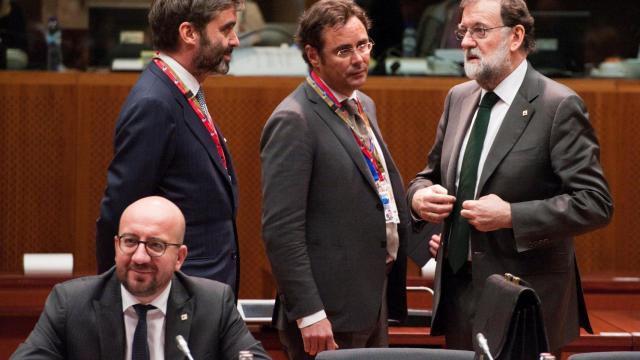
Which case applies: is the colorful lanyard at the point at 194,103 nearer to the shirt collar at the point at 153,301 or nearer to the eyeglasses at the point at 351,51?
the eyeglasses at the point at 351,51

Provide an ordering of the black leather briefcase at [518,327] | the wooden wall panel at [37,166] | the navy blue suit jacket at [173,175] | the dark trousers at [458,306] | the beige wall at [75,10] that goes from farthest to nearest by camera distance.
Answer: the beige wall at [75,10] < the wooden wall panel at [37,166] < the dark trousers at [458,306] < the navy blue suit jacket at [173,175] < the black leather briefcase at [518,327]

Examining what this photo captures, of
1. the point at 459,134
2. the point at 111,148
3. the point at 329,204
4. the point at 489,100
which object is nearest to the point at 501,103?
the point at 489,100

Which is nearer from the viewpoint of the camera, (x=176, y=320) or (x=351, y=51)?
(x=176, y=320)

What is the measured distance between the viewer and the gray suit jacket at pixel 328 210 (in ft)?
10.6

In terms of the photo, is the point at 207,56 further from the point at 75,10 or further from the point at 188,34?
the point at 75,10

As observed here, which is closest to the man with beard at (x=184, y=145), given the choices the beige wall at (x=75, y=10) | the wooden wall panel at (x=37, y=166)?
the wooden wall panel at (x=37, y=166)

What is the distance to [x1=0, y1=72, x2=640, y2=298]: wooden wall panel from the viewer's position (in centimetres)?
503

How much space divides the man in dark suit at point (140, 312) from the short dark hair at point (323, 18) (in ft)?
3.23

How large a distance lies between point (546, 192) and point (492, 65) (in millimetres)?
401

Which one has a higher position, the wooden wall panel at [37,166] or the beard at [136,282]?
the beard at [136,282]

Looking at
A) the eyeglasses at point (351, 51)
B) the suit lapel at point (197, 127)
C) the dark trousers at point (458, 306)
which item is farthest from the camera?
the eyeglasses at point (351, 51)

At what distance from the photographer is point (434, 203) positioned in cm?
321

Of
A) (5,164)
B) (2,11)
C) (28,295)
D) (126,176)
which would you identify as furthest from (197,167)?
(2,11)

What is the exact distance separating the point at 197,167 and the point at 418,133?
7.18 ft
